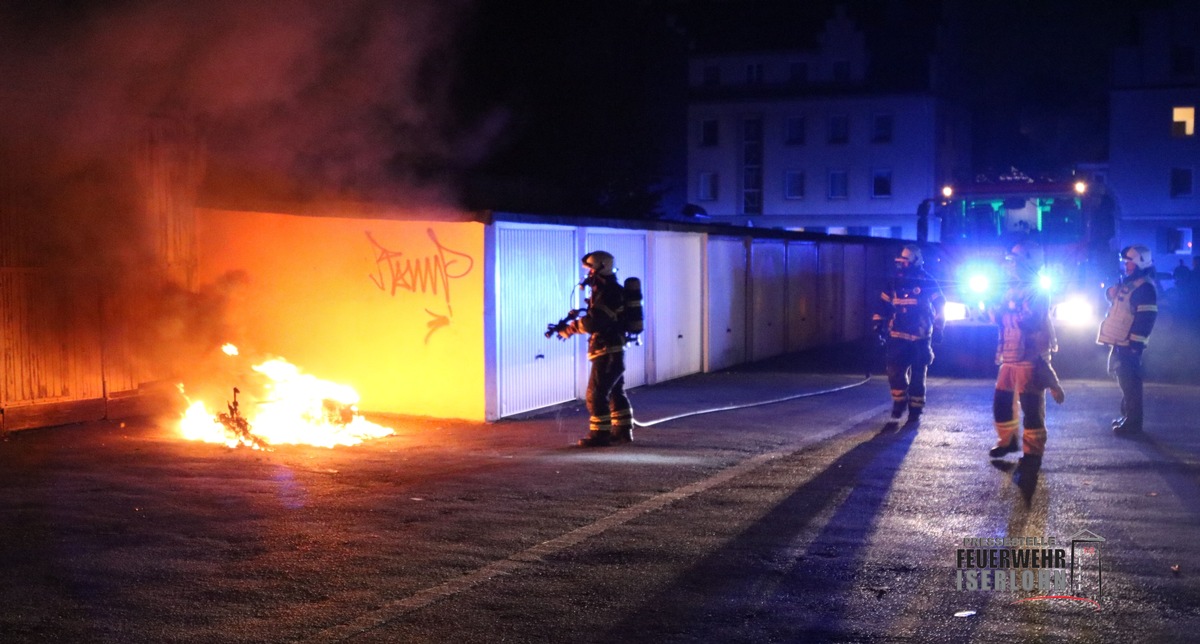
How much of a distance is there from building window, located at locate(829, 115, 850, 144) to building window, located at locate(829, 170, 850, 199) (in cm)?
141

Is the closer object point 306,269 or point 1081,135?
point 306,269

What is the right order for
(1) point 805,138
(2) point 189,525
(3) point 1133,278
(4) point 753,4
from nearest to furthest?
(2) point 189,525
(3) point 1133,278
(1) point 805,138
(4) point 753,4

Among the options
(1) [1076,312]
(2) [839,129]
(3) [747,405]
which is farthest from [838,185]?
(3) [747,405]

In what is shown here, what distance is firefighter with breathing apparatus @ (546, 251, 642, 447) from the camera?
10.4 metres

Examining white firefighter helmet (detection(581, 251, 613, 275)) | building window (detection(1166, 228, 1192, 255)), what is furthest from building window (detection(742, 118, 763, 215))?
white firefighter helmet (detection(581, 251, 613, 275))

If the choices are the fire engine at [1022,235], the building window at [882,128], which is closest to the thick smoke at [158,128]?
the fire engine at [1022,235]

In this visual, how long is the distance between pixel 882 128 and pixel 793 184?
4647 millimetres

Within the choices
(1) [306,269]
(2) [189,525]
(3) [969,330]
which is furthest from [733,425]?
(3) [969,330]

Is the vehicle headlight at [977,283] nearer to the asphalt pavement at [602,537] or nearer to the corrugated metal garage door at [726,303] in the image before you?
the corrugated metal garage door at [726,303]

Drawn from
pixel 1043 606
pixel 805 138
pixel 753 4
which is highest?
pixel 753 4

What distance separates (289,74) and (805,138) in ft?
137

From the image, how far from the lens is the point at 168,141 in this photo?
1240 centimetres

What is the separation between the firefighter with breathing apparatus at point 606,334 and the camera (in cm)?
1040

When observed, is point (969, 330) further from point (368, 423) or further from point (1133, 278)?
point (368, 423)
